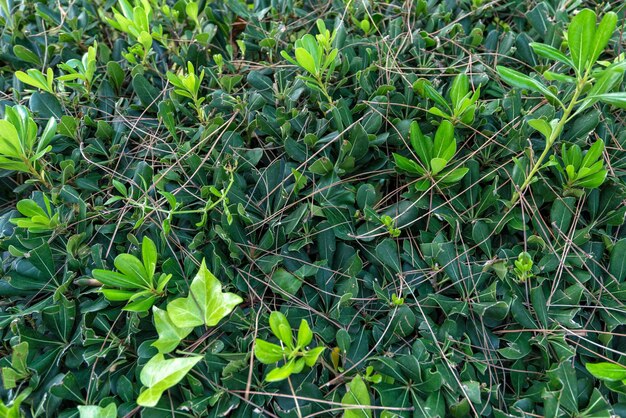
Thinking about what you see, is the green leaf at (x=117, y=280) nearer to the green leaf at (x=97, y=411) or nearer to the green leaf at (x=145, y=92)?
the green leaf at (x=97, y=411)

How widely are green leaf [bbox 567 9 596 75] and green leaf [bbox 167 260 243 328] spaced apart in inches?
31.9

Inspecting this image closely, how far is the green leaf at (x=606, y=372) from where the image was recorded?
908mm

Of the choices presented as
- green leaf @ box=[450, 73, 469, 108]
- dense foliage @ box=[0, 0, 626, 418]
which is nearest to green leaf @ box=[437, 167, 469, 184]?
dense foliage @ box=[0, 0, 626, 418]

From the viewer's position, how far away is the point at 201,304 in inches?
37.6

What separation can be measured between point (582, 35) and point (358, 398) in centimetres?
81

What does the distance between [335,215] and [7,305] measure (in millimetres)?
752

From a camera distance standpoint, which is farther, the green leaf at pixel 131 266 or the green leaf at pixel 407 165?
the green leaf at pixel 407 165

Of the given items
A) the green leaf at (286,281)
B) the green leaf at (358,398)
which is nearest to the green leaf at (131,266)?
the green leaf at (286,281)

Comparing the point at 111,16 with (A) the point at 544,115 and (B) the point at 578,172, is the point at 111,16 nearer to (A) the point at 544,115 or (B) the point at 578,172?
(A) the point at 544,115

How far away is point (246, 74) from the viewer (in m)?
1.39

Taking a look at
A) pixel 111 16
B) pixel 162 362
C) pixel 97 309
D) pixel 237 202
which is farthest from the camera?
pixel 111 16

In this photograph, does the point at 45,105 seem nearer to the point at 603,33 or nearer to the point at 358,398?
the point at 358,398

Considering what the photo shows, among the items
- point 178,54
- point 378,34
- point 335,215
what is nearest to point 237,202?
point 335,215

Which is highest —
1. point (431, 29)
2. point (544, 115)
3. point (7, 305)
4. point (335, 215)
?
point (431, 29)
